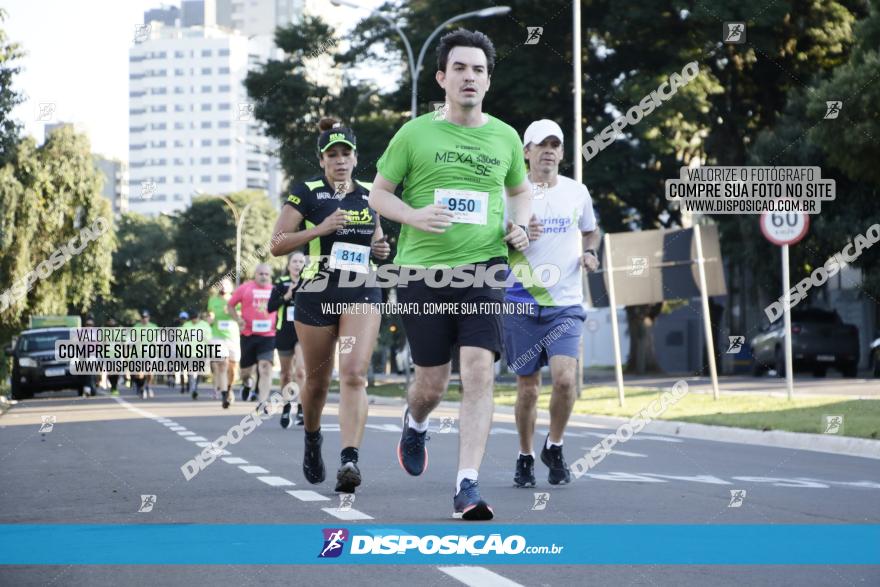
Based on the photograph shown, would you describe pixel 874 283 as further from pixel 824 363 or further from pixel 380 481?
pixel 380 481

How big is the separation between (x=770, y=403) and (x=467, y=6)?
20.0 meters

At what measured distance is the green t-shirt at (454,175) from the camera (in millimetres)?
7668

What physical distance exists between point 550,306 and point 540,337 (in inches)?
9.0

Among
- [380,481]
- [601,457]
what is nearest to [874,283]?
[601,457]

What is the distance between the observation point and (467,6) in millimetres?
38906

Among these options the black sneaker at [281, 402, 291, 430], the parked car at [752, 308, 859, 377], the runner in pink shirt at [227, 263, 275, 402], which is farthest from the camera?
the parked car at [752, 308, 859, 377]

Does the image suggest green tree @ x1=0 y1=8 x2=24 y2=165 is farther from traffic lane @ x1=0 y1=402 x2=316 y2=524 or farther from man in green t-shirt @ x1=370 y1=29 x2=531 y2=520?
man in green t-shirt @ x1=370 y1=29 x2=531 y2=520

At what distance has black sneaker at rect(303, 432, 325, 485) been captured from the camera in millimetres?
9773

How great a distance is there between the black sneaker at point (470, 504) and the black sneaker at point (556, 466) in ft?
8.55

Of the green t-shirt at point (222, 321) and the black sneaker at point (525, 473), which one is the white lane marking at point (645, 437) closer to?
the black sneaker at point (525, 473)

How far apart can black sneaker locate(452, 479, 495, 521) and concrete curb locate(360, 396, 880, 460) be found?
726 cm

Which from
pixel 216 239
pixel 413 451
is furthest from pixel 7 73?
pixel 216 239

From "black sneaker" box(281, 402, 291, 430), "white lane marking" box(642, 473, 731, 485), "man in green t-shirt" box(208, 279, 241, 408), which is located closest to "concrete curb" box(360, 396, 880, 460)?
"white lane marking" box(642, 473, 731, 485)

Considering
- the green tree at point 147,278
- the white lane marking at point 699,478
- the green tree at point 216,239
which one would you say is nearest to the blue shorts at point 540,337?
the white lane marking at point 699,478
